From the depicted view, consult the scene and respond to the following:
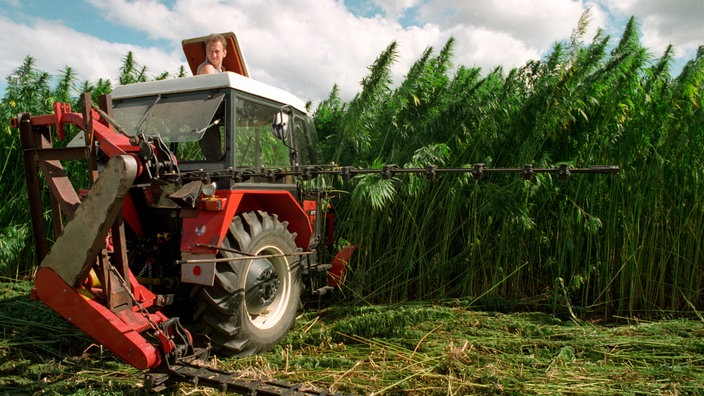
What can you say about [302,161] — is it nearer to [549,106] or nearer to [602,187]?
[549,106]

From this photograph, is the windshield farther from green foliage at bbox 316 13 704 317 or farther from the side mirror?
green foliage at bbox 316 13 704 317

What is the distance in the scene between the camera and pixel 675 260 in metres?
4.05

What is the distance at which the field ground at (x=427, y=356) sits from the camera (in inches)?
107

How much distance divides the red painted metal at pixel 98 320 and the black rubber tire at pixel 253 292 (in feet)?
1.78

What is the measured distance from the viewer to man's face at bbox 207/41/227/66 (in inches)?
161

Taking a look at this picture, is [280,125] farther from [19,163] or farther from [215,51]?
[19,163]

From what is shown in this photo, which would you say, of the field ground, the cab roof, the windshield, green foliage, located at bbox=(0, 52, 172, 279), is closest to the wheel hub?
the field ground

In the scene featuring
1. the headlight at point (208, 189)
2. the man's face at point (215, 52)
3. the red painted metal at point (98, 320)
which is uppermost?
the man's face at point (215, 52)

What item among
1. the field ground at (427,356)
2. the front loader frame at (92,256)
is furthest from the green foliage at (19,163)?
the front loader frame at (92,256)

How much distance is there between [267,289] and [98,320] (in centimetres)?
113

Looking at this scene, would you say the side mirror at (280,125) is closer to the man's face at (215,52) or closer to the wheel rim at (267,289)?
the wheel rim at (267,289)

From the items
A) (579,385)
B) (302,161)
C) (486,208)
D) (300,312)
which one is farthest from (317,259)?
(579,385)

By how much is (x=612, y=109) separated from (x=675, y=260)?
132 centimetres

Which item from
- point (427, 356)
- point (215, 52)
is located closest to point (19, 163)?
point (215, 52)
